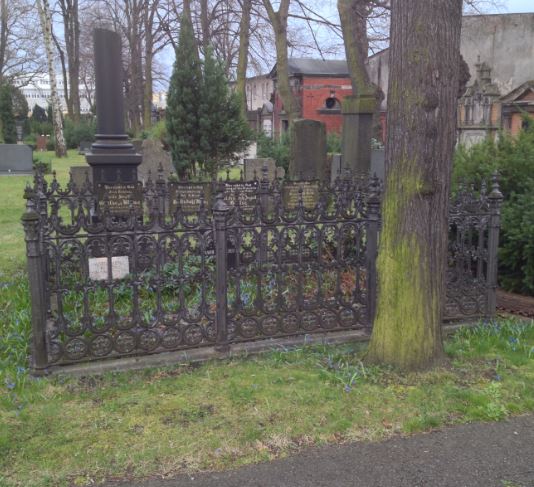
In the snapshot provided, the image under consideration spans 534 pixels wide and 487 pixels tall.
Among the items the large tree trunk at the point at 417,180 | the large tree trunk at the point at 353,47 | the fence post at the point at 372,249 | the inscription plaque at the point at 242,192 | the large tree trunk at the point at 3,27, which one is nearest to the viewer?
the large tree trunk at the point at 417,180

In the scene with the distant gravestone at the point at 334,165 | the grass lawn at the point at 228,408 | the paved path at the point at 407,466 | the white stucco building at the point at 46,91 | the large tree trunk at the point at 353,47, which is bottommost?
the paved path at the point at 407,466

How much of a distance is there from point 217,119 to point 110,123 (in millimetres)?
8166

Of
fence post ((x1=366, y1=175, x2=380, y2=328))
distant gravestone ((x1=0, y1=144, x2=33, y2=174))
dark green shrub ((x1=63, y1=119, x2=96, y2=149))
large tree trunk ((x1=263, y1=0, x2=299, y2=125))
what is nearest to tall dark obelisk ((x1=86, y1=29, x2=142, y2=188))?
fence post ((x1=366, y1=175, x2=380, y2=328))

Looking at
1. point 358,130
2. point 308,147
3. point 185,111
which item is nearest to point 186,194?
point 308,147

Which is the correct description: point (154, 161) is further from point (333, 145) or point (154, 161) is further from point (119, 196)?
point (333, 145)

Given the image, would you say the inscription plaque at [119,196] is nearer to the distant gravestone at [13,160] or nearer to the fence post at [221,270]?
the fence post at [221,270]

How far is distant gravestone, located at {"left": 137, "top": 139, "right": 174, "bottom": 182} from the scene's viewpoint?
1523cm

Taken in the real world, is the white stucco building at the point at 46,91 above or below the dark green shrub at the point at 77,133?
above

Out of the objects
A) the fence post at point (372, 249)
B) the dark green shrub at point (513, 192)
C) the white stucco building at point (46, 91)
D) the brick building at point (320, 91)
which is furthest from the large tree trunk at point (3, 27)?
the fence post at point (372, 249)

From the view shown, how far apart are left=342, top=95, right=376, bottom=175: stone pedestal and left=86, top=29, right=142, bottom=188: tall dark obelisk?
19.7ft

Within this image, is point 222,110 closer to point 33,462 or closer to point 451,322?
point 451,322

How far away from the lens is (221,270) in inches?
199

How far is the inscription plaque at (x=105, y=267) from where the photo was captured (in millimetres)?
6945

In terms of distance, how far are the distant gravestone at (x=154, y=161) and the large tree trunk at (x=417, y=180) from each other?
11271 mm
